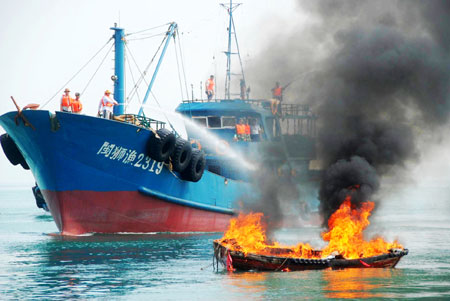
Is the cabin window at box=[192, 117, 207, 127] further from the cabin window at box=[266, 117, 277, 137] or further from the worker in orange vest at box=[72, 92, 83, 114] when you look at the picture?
the worker in orange vest at box=[72, 92, 83, 114]

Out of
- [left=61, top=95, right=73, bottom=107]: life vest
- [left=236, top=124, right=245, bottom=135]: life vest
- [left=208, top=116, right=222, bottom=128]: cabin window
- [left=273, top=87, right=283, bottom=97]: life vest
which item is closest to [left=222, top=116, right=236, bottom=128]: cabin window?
[left=208, top=116, right=222, bottom=128]: cabin window

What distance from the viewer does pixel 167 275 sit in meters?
20.0

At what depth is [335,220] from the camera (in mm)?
22406

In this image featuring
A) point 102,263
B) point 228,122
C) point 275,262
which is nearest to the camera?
point 275,262

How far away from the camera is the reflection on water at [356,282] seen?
17516 millimetres

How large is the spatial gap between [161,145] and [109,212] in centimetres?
314

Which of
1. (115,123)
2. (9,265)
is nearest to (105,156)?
(115,123)

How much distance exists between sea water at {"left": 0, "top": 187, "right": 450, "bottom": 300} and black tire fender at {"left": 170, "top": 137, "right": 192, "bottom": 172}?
9.08 ft

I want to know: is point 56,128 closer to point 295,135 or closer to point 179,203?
point 179,203

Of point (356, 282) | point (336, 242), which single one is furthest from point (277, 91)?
point (356, 282)

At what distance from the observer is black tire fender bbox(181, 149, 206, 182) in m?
29.1

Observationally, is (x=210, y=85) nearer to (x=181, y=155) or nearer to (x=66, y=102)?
(x=181, y=155)

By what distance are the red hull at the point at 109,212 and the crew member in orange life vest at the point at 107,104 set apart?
112 inches

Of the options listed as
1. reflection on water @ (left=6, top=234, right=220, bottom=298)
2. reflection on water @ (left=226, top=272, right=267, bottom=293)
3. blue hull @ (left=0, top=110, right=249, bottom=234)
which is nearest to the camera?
reflection on water @ (left=226, top=272, right=267, bottom=293)
